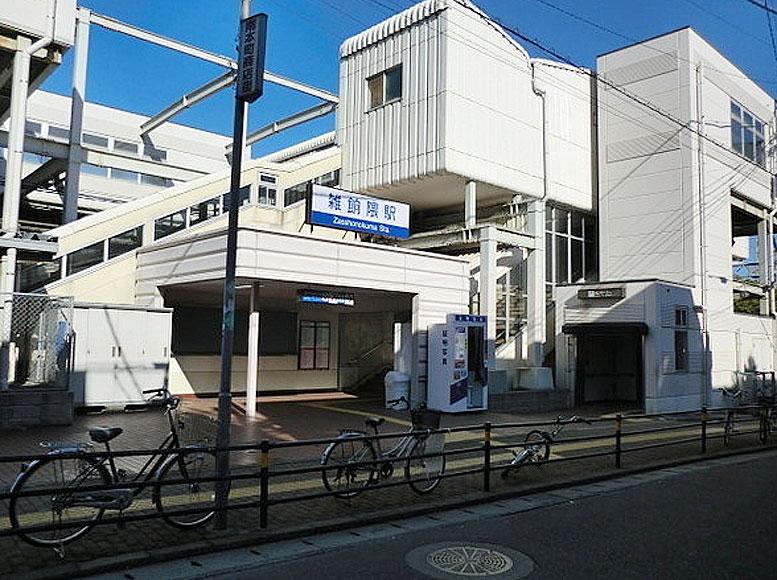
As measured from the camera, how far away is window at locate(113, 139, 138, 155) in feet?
118

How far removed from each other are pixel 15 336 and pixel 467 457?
10306mm

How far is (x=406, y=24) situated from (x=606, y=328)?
38.9ft

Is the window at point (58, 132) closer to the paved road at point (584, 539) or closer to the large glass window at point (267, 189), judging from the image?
the large glass window at point (267, 189)

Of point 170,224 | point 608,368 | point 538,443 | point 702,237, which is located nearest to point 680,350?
point 608,368

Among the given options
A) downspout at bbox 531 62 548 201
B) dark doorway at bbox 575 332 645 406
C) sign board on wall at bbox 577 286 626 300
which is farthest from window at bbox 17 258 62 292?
dark doorway at bbox 575 332 645 406

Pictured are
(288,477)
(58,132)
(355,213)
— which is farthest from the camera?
(58,132)

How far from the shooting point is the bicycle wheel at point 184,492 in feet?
19.5

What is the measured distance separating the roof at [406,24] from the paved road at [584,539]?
15192 millimetres

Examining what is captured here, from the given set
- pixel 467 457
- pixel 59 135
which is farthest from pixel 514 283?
pixel 59 135

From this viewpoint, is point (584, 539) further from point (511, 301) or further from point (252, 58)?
point (511, 301)

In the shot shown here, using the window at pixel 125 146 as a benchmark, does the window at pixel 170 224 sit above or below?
below

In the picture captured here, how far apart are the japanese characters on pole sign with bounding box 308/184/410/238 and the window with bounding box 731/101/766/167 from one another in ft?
48.6

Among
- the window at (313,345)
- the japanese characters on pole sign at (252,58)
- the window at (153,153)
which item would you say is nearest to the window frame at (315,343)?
the window at (313,345)

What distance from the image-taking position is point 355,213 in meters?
18.0
